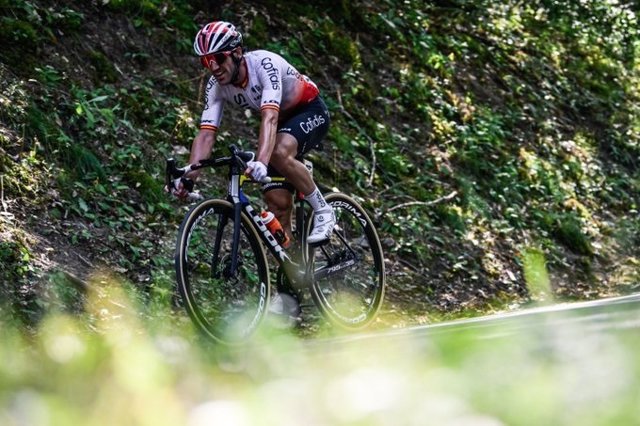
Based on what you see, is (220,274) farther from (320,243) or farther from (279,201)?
(320,243)

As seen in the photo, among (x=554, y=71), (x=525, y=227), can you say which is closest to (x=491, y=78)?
(x=554, y=71)

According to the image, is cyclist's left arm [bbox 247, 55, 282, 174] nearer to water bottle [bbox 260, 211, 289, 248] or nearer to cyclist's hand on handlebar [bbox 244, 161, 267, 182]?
cyclist's hand on handlebar [bbox 244, 161, 267, 182]

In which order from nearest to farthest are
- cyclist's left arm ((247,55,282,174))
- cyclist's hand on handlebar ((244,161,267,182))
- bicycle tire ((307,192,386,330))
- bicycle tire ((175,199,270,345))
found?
bicycle tire ((175,199,270,345))
cyclist's hand on handlebar ((244,161,267,182))
cyclist's left arm ((247,55,282,174))
bicycle tire ((307,192,386,330))

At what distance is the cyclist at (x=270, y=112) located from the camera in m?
6.81

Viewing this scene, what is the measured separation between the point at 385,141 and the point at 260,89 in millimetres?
5597

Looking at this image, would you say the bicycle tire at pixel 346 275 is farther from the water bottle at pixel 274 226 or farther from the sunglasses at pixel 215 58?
the sunglasses at pixel 215 58

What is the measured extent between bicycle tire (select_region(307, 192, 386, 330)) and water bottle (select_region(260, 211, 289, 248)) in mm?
368

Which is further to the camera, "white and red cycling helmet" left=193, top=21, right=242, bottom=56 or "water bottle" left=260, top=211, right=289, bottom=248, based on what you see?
"water bottle" left=260, top=211, right=289, bottom=248

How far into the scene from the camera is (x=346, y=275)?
802 centimetres

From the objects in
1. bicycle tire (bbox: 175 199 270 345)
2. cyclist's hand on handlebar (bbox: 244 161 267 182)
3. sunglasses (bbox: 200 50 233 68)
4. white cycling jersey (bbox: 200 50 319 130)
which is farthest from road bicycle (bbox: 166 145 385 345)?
sunglasses (bbox: 200 50 233 68)

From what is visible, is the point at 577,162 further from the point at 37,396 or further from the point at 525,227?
the point at 37,396

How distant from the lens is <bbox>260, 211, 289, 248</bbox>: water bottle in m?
7.03

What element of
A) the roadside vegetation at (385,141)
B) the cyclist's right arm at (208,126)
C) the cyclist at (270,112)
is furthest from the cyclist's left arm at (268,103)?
the roadside vegetation at (385,141)

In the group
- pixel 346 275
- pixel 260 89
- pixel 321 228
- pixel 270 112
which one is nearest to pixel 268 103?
pixel 270 112
